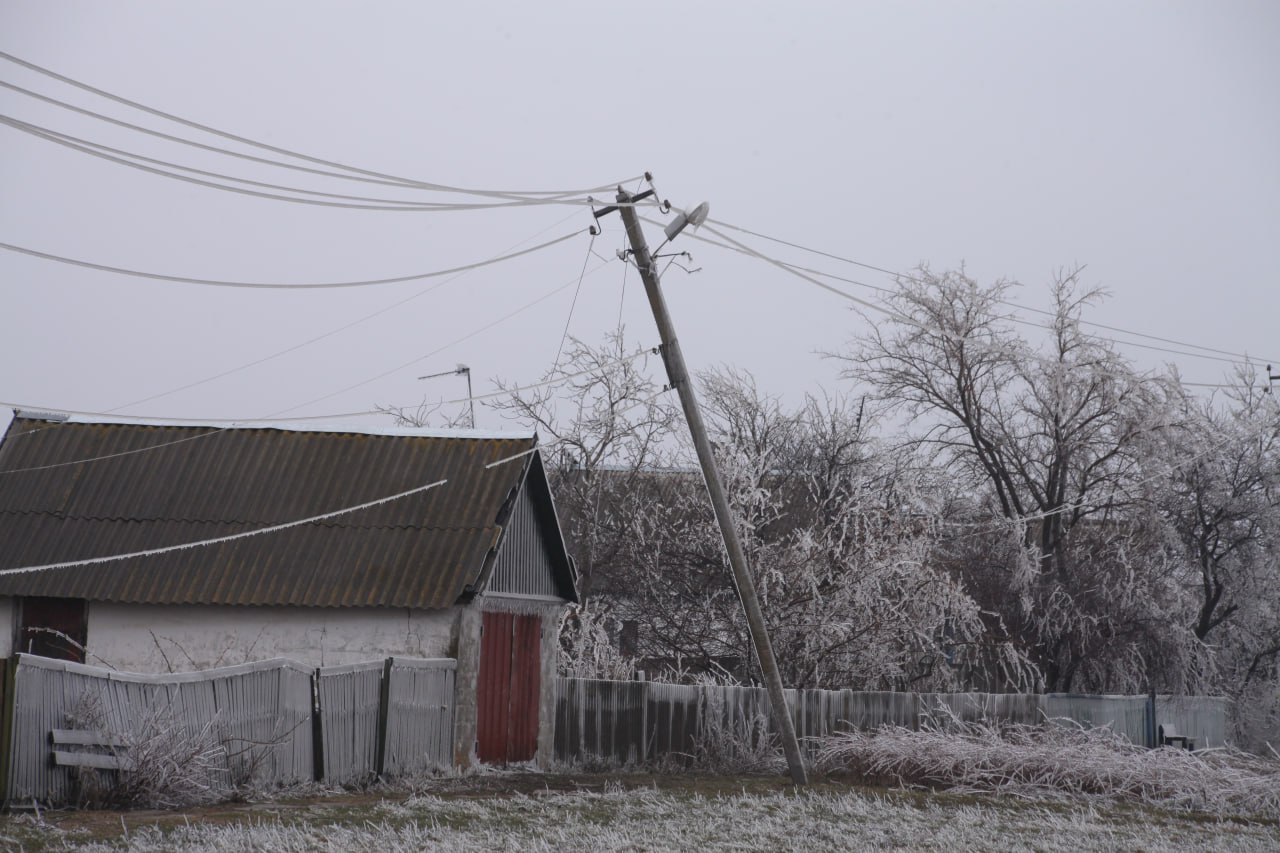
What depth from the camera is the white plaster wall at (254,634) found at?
1653cm

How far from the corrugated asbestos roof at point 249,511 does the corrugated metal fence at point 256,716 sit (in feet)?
4.78

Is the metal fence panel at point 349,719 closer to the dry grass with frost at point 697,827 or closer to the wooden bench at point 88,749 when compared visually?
the dry grass with frost at point 697,827

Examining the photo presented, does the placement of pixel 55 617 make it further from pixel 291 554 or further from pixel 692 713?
pixel 692 713

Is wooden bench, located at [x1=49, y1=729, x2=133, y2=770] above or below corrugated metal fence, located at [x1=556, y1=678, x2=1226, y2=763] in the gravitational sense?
above

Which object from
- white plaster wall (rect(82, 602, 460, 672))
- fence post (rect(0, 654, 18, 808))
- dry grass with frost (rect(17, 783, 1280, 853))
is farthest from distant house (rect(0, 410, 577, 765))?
fence post (rect(0, 654, 18, 808))

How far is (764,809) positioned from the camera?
43.0 feet

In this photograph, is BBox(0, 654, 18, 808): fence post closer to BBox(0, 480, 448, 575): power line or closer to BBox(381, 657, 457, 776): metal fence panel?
BBox(381, 657, 457, 776): metal fence panel

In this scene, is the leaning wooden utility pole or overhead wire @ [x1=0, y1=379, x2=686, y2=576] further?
overhead wire @ [x1=0, y1=379, x2=686, y2=576]

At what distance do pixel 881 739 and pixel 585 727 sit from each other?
173 inches

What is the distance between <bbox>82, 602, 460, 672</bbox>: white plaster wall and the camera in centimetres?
1653

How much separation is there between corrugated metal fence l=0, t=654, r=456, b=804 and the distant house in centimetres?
90

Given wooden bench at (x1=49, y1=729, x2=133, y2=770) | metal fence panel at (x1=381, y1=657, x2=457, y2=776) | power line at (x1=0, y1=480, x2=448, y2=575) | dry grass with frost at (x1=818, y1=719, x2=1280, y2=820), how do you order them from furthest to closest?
1. power line at (x1=0, y1=480, x2=448, y2=575)
2. metal fence panel at (x1=381, y1=657, x2=457, y2=776)
3. dry grass with frost at (x1=818, y1=719, x2=1280, y2=820)
4. wooden bench at (x1=49, y1=729, x2=133, y2=770)

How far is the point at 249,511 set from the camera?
17.6 metres

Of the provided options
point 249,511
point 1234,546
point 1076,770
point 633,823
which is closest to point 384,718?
point 249,511
